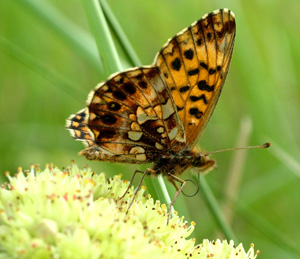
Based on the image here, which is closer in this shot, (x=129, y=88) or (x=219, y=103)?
(x=129, y=88)

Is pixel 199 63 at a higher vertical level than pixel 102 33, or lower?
lower

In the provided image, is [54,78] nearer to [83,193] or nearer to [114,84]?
[114,84]

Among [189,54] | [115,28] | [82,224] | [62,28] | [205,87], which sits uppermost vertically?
[62,28]

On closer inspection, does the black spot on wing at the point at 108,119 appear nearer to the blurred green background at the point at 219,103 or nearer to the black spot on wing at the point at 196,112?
the black spot on wing at the point at 196,112

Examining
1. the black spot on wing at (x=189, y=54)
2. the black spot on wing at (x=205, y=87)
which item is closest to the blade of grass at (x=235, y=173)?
the black spot on wing at (x=205, y=87)

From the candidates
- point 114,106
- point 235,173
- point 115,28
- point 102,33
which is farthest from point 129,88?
point 235,173

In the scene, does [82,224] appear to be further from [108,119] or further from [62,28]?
[62,28]
